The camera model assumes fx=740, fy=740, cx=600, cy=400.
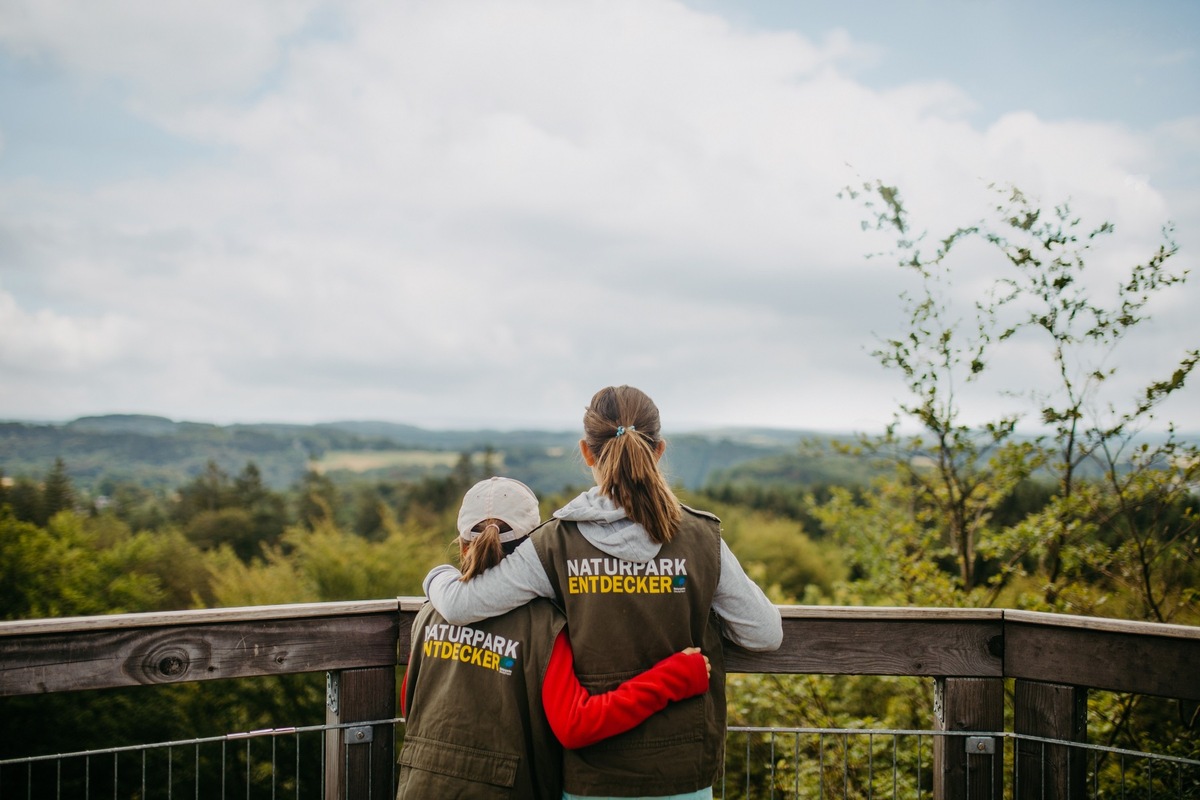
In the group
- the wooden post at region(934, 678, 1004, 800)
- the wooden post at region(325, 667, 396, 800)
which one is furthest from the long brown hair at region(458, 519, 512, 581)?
the wooden post at region(934, 678, 1004, 800)

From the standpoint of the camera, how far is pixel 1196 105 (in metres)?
5.48

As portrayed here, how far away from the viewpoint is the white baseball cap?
173cm

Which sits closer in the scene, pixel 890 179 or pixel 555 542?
pixel 555 542

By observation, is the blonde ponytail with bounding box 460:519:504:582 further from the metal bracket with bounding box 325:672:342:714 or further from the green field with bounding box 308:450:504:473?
the green field with bounding box 308:450:504:473

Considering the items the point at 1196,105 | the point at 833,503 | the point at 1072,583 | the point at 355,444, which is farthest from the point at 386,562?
the point at 355,444

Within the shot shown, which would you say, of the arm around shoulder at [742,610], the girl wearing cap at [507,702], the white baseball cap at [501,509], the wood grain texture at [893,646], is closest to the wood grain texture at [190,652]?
the girl wearing cap at [507,702]

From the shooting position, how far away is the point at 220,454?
32188 millimetres

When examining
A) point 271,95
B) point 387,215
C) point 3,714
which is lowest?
point 3,714

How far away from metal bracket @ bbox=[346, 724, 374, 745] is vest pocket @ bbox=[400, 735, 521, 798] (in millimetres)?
456

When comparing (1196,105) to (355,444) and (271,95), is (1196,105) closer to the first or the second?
(271,95)

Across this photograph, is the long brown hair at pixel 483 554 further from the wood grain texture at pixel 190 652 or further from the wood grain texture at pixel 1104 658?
the wood grain texture at pixel 1104 658

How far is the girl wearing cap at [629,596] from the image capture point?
5.22 ft

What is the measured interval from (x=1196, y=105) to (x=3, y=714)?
51.3ft

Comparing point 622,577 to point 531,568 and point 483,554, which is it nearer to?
point 531,568
